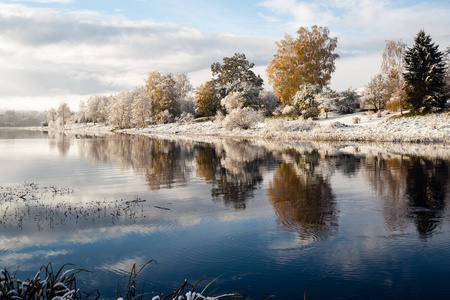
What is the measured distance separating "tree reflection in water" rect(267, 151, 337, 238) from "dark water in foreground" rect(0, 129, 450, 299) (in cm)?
4

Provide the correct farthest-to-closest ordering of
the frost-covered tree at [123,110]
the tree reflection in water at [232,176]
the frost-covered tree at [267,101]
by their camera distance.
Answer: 1. the frost-covered tree at [123,110]
2. the frost-covered tree at [267,101]
3. the tree reflection in water at [232,176]

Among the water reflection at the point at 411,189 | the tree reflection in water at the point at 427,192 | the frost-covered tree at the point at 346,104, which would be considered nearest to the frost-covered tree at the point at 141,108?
the frost-covered tree at the point at 346,104

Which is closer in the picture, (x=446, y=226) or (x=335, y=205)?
(x=446, y=226)

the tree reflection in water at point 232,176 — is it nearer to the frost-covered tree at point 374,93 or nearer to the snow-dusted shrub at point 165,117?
the frost-covered tree at point 374,93

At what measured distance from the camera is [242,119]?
52.3 meters

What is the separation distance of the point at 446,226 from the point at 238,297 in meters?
5.78

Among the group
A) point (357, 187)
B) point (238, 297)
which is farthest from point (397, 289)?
point (357, 187)

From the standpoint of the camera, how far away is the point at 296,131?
43781mm

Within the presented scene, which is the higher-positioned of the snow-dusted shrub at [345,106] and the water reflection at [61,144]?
the snow-dusted shrub at [345,106]

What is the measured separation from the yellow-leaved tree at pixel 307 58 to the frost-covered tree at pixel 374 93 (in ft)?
22.2

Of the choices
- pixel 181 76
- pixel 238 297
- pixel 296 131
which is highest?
pixel 181 76

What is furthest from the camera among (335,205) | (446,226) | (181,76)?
(181,76)

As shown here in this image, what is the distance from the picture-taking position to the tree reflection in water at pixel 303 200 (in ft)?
28.6

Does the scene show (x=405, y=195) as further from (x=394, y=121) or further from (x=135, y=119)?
(x=135, y=119)
